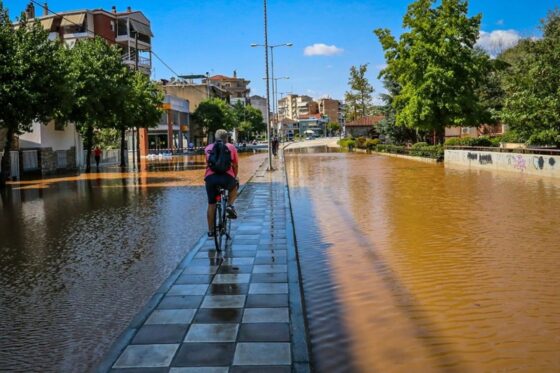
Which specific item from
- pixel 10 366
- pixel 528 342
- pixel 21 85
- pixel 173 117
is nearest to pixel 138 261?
pixel 10 366

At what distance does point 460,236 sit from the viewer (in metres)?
9.75

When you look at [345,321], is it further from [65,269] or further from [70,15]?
[70,15]

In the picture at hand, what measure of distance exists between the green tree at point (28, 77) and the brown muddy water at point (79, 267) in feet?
18.3

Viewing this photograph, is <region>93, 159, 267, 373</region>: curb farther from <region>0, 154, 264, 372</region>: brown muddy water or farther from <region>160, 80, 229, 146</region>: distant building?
<region>160, 80, 229, 146</region>: distant building

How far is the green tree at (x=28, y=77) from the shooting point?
67.9 ft

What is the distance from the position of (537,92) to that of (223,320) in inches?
899

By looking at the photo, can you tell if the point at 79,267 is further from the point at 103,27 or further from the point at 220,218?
the point at 103,27

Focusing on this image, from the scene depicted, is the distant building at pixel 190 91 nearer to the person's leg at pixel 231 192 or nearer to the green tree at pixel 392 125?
the green tree at pixel 392 125

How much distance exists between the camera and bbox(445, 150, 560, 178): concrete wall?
21.2 metres

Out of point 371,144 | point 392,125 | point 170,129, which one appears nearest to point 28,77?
point 392,125

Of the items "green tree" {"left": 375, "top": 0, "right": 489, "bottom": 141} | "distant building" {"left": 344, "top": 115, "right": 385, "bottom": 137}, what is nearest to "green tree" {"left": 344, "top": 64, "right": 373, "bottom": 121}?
"distant building" {"left": 344, "top": 115, "right": 385, "bottom": 137}

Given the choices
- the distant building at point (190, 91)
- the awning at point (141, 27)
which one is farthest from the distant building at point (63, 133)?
the distant building at point (190, 91)

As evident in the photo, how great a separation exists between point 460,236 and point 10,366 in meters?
7.52

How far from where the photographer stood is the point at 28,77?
2095 centimetres
